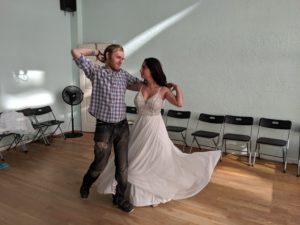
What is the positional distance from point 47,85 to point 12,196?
3.20 metres

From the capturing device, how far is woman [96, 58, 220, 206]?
288 centimetres

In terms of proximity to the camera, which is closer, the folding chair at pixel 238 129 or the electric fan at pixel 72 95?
the folding chair at pixel 238 129

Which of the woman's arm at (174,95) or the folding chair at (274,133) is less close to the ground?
the woman's arm at (174,95)

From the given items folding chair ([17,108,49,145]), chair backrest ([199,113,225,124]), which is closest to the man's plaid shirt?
chair backrest ([199,113,225,124])

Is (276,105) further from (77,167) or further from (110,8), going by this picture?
(110,8)

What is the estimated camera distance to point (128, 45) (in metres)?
5.90

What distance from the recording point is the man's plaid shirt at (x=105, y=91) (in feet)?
8.50

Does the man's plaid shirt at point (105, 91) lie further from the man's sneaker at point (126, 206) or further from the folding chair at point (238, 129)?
the folding chair at point (238, 129)

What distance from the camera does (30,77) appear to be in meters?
5.52

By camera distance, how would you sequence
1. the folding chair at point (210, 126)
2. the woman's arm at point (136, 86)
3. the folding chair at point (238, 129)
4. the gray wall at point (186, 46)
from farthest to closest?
the folding chair at point (210, 126) → the folding chair at point (238, 129) → the gray wall at point (186, 46) → the woman's arm at point (136, 86)

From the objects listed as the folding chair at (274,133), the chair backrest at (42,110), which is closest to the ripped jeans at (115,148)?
the folding chair at (274,133)

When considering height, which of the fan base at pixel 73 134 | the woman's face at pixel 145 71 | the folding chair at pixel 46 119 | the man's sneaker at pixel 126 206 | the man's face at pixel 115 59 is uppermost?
the man's face at pixel 115 59

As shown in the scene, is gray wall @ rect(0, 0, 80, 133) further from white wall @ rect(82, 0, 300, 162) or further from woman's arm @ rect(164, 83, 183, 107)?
woman's arm @ rect(164, 83, 183, 107)

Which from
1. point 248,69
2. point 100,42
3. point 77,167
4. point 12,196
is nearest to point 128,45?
point 100,42
